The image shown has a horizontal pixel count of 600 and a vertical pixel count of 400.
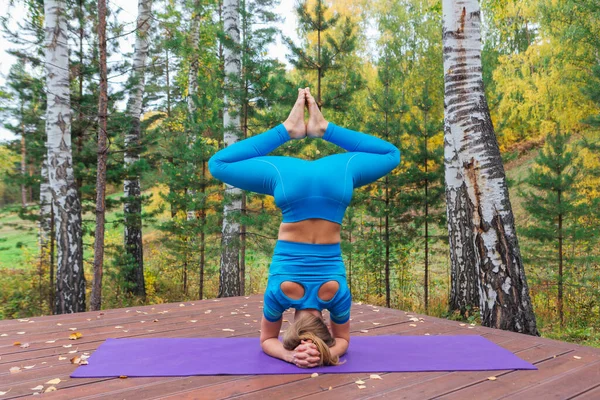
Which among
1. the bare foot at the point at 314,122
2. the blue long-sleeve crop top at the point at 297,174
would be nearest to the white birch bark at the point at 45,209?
the blue long-sleeve crop top at the point at 297,174

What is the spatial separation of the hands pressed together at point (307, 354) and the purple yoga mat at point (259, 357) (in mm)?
51

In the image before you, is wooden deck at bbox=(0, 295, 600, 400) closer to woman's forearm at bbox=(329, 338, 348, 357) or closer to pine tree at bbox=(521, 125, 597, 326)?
woman's forearm at bbox=(329, 338, 348, 357)

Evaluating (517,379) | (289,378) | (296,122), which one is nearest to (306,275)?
(289,378)

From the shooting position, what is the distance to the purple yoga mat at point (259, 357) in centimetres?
258

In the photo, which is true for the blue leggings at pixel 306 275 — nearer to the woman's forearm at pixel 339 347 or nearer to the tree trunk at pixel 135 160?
the woman's forearm at pixel 339 347

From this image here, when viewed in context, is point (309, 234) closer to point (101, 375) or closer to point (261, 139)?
point (261, 139)

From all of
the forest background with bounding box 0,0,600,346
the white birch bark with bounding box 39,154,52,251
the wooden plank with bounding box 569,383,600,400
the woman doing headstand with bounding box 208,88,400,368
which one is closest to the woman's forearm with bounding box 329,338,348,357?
the woman doing headstand with bounding box 208,88,400,368

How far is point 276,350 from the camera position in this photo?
278cm

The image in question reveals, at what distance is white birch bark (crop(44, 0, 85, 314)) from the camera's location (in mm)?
5754

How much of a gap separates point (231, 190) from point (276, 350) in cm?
418

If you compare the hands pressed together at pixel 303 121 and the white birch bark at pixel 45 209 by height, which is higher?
the hands pressed together at pixel 303 121

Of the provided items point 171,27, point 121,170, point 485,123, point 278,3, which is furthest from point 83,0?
point 485,123

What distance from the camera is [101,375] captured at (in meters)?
2.49

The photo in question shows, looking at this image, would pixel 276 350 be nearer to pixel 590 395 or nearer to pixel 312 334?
pixel 312 334
